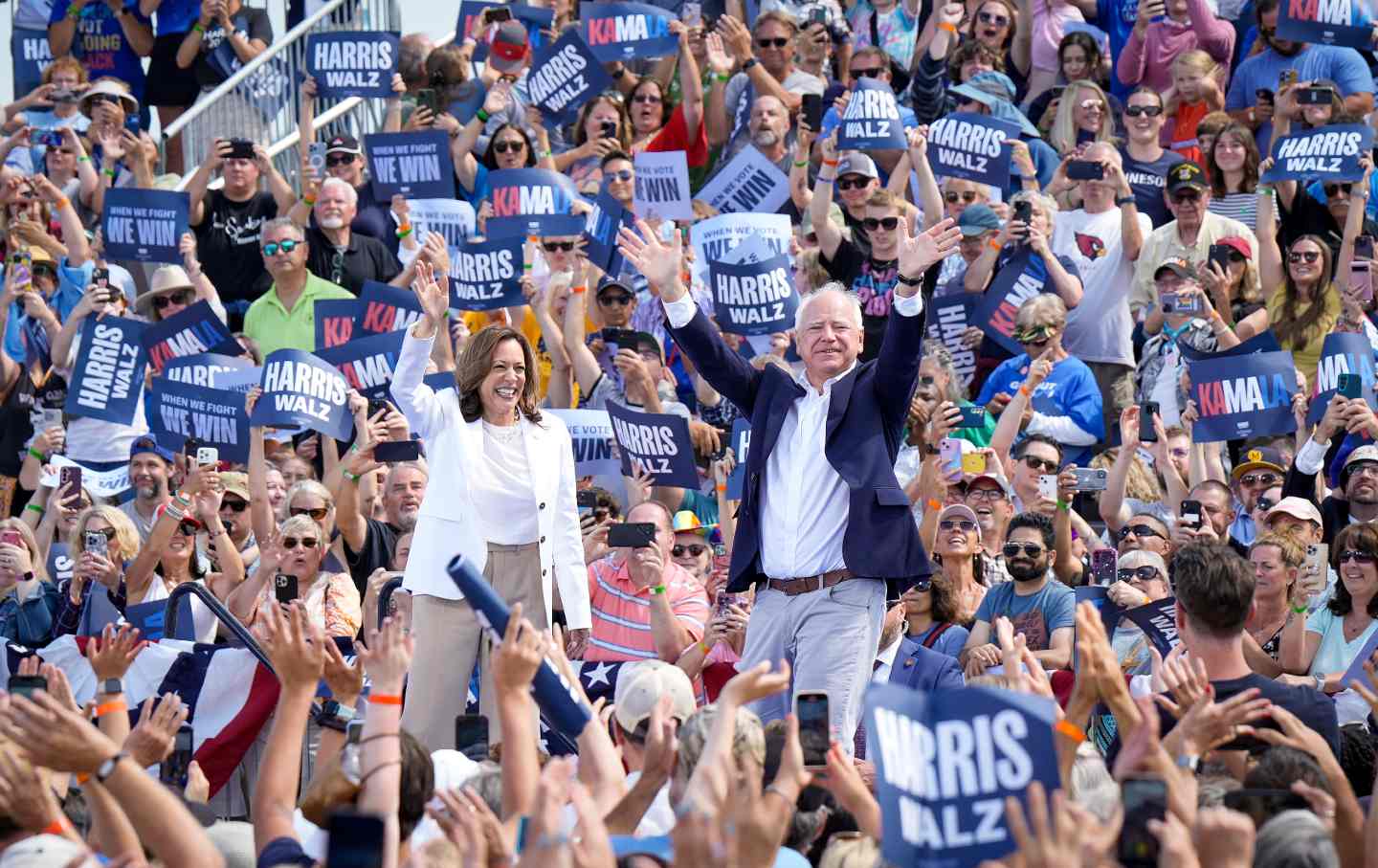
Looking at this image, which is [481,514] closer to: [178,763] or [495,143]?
[178,763]

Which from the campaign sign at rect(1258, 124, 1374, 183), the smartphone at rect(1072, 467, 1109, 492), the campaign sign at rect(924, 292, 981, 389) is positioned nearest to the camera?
the smartphone at rect(1072, 467, 1109, 492)

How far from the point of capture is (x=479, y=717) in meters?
5.62

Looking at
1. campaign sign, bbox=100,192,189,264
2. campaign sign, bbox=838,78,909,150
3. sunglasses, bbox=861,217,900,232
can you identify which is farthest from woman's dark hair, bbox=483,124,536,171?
sunglasses, bbox=861,217,900,232

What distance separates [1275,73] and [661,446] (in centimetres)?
526

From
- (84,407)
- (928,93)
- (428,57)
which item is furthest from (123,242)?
(928,93)

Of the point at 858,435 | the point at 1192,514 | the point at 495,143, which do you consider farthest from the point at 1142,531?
the point at 495,143

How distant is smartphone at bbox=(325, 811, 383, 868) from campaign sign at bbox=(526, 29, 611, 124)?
10140 millimetres

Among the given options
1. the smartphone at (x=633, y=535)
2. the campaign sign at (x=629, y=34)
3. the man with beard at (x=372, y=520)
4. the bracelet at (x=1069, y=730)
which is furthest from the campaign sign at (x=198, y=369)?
the bracelet at (x=1069, y=730)

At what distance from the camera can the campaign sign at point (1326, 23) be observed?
12852mm

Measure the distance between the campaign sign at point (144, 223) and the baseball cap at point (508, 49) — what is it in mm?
2498

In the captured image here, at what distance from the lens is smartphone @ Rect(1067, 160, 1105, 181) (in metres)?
11.9

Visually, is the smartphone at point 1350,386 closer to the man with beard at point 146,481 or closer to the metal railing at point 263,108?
the man with beard at point 146,481

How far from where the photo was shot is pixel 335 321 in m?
11.9

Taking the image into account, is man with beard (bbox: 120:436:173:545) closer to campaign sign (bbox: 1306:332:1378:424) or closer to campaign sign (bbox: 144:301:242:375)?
campaign sign (bbox: 144:301:242:375)
